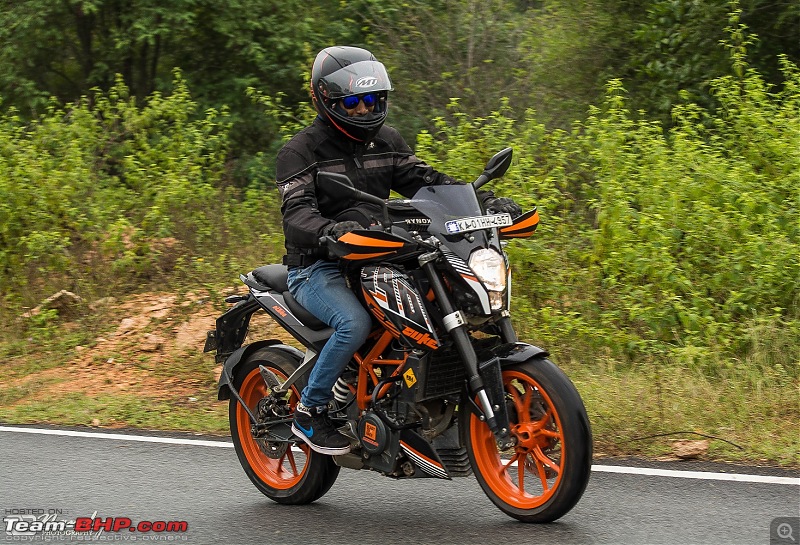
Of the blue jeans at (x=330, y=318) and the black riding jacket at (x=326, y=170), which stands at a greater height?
the black riding jacket at (x=326, y=170)

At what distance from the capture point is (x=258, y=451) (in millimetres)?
6688

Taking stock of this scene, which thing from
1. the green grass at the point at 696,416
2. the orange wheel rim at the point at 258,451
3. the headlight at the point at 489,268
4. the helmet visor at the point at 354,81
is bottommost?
the green grass at the point at 696,416

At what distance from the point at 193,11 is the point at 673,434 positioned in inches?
492

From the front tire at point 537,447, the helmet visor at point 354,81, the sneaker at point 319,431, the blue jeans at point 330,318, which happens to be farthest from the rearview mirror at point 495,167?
the sneaker at point 319,431

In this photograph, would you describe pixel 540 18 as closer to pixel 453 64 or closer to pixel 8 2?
pixel 453 64

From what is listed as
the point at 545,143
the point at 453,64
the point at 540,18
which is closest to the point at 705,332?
the point at 545,143

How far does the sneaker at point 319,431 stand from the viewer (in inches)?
235

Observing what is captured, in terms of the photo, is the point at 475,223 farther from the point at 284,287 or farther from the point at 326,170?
the point at 284,287

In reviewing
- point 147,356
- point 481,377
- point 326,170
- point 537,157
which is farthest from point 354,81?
point 537,157

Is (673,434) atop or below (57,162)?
below

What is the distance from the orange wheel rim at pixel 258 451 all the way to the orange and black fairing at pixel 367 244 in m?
1.36

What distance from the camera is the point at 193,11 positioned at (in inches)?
679

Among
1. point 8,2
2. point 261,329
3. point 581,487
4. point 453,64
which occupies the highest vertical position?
point 8,2

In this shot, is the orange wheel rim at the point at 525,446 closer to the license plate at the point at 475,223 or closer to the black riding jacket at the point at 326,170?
the license plate at the point at 475,223
